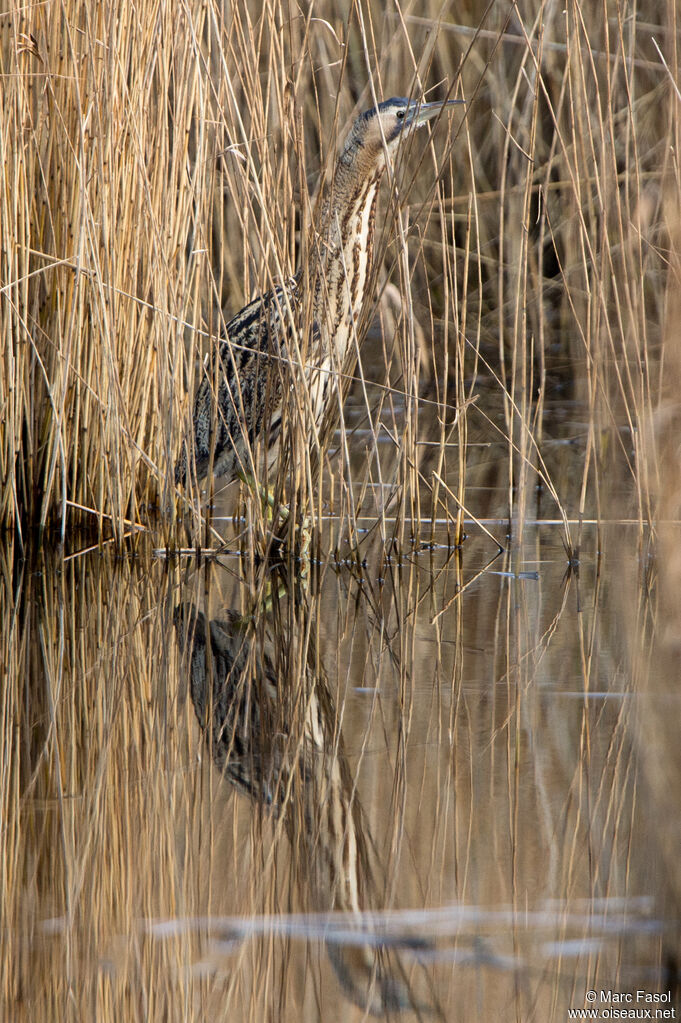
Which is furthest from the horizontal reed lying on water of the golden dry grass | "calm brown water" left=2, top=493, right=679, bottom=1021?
"calm brown water" left=2, top=493, right=679, bottom=1021

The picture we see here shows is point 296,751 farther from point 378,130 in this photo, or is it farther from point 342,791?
point 378,130

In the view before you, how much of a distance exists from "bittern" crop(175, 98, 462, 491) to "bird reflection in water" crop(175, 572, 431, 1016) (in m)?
0.48

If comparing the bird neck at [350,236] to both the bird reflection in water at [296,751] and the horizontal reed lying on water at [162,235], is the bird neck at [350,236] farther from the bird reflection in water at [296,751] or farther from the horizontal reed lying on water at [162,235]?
the bird reflection in water at [296,751]

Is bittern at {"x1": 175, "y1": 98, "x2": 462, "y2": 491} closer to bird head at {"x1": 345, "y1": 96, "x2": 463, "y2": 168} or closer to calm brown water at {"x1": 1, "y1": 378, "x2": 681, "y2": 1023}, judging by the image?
bird head at {"x1": 345, "y1": 96, "x2": 463, "y2": 168}

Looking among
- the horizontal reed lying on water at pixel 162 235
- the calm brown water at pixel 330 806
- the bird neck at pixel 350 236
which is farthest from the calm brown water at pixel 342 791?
the bird neck at pixel 350 236

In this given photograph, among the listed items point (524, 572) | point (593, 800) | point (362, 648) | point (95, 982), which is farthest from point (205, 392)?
point (95, 982)

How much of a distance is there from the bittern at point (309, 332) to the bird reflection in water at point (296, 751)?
0.48 meters

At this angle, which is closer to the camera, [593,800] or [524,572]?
[593,800]

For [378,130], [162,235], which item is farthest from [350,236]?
[162,235]

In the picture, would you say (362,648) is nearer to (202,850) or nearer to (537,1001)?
(202,850)

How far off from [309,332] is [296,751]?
1143mm

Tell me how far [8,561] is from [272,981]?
1.91m

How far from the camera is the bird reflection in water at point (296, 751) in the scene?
4.29ft

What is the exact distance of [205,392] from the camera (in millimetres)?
3396
